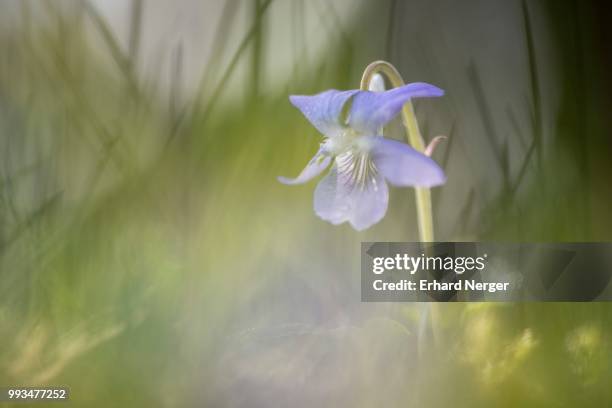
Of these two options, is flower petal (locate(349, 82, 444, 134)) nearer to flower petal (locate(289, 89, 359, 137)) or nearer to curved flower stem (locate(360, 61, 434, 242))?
flower petal (locate(289, 89, 359, 137))

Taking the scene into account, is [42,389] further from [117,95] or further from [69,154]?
[117,95]

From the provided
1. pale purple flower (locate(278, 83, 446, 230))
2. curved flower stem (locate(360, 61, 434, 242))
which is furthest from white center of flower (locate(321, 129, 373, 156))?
curved flower stem (locate(360, 61, 434, 242))

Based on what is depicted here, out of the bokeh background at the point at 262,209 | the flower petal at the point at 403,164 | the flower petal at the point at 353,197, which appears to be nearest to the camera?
the flower petal at the point at 403,164

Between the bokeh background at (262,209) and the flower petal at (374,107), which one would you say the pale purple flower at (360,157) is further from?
the bokeh background at (262,209)

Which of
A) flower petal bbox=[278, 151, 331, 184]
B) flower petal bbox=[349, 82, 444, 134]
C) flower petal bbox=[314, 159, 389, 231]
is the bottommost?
flower petal bbox=[314, 159, 389, 231]

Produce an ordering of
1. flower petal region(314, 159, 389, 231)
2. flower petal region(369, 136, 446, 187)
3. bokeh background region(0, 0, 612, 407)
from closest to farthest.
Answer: flower petal region(369, 136, 446, 187)
flower petal region(314, 159, 389, 231)
bokeh background region(0, 0, 612, 407)

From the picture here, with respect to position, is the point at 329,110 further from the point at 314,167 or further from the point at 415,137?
the point at 415,137

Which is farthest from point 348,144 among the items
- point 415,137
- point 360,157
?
point 415,137

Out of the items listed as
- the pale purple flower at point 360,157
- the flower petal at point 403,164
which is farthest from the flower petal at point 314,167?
the flower petal at point 403,164
